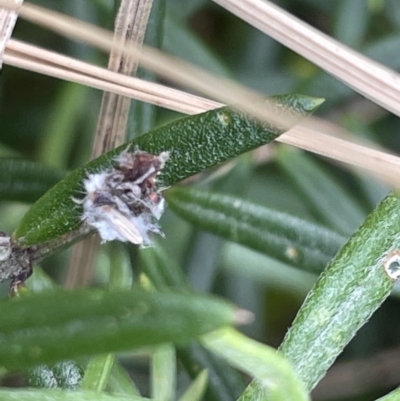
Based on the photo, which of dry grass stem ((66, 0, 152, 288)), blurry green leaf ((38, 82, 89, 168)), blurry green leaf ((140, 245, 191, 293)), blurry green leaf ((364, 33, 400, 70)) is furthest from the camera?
blurry green leaf ((38, 82, 89, 168))

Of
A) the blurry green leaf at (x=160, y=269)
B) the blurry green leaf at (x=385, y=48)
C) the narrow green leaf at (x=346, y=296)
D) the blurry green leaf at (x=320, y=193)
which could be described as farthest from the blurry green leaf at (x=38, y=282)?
the blurry green leaf at (x=385, y=48)

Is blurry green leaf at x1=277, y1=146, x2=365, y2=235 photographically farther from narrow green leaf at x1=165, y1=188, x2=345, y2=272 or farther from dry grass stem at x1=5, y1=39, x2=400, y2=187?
dry grass stem at x1=5, y1=39, x2=400, y2=187

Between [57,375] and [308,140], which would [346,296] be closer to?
[308,140]

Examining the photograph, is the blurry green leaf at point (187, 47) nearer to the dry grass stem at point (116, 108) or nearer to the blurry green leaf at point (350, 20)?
the blurry green leaf at point (350, 20)

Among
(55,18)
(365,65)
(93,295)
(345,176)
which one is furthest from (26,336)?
(345,176)

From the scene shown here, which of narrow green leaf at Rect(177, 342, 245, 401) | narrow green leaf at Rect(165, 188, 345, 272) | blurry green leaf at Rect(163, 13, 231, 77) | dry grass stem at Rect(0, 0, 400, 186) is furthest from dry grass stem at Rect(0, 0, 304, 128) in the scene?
blurry green leaf at Rect(163, 13, 231, 77)

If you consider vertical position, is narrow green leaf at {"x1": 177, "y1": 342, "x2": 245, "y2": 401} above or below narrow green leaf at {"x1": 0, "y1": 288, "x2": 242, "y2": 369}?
above

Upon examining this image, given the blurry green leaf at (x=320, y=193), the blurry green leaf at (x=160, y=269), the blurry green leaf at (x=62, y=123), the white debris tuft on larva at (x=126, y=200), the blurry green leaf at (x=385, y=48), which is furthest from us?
the blurry green leaf at (x=62, y=123)
